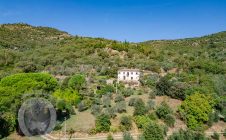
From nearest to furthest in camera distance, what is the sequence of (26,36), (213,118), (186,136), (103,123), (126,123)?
(186,136) → (103,123) → (126,123) → (213,118) → (26,36)

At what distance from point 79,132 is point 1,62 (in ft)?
120

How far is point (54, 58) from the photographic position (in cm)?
6900

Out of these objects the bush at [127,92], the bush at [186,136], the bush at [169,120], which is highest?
the bush at [127,92]

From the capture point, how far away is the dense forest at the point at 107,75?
1401 inches

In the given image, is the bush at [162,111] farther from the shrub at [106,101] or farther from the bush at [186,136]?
the shrub at [106,101]

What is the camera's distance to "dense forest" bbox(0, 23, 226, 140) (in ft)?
117

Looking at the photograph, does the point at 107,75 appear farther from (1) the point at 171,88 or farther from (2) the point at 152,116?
(2) the point at 152,116

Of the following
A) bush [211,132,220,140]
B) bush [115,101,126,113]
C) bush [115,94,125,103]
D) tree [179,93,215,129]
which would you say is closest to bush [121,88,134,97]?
bush [115,94,125,103]

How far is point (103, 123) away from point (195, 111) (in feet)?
37.2

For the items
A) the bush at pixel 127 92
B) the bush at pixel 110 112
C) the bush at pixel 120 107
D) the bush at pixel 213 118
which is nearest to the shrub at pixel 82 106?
the bush at pixel 110 112

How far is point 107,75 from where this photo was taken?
2280 inches

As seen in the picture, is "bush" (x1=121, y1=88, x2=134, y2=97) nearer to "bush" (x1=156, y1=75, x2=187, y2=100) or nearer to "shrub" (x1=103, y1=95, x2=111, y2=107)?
"shrub" (x1=103, y1=95, x2=111, y2=107)

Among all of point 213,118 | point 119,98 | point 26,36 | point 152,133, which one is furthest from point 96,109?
point 26,36

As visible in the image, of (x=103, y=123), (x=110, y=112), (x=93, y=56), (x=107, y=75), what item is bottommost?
(x=103, y=123)
